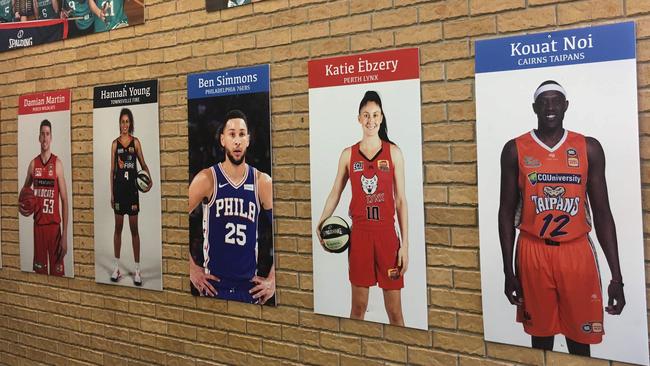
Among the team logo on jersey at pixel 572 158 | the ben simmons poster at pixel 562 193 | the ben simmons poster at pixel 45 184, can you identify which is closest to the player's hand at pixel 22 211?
the ben simmons poster at pixel 45 184

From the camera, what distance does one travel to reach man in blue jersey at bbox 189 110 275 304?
140 inches

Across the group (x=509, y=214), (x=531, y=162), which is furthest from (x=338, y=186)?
(x=531, y=162)

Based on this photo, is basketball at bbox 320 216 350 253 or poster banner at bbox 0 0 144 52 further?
poster banner at bbox 0 0 144 52

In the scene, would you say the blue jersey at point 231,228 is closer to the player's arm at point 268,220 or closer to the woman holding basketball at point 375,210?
the player's arm at point 268,220

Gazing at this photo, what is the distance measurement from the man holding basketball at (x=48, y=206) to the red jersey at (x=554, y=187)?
345cm

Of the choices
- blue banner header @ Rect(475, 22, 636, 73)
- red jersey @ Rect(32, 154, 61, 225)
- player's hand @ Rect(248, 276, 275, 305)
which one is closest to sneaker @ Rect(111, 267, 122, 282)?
red jersey @ Rect(32, 154, 61, 225)

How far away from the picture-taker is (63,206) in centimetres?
451

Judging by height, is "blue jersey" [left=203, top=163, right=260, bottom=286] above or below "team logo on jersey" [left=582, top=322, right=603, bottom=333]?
above

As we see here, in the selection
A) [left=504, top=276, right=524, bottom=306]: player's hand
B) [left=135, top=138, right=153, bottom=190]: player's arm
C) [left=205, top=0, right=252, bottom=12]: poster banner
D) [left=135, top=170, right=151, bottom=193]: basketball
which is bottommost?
[left=504, top=276, right=524, bottom=306]: player's hand

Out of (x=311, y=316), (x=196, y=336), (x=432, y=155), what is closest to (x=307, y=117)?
(x=432, y=155)

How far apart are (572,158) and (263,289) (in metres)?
1.92

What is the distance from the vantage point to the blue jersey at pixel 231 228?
3.57 meters

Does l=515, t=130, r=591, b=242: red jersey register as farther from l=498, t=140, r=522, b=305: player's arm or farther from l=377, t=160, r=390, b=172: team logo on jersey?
l=377, t=160, r=390, b=172: team logo on jersey

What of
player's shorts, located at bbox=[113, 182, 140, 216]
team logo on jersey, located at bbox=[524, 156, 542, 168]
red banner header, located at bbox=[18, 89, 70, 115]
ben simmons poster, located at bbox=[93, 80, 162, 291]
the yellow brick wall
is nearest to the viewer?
team logo on jersey, located at bbox=[524, 156, 542, 168]
